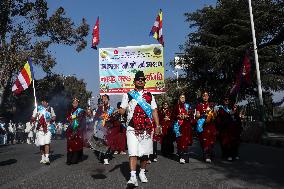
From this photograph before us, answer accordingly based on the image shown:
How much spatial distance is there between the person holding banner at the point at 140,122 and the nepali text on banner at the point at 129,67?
945 cm

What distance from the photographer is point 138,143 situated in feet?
25.2

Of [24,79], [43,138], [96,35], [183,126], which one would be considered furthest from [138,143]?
[96,35]

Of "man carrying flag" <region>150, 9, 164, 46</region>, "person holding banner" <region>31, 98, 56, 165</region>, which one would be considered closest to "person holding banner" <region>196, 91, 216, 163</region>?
"person holding banner" <region>31, 98, 56, 165</region>

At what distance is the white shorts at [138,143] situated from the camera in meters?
7.64

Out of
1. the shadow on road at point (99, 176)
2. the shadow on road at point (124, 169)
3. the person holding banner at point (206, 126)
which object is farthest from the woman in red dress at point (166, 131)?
the shadow on road at point (99, 176)

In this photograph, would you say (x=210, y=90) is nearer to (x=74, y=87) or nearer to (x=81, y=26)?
(x=81, y=26)

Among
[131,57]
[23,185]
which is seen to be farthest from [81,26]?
[23,185]

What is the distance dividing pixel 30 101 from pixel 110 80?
44.4 m

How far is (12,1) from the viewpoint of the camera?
27.5m

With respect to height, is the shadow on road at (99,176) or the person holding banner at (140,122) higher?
the person holding banner at (140,122)

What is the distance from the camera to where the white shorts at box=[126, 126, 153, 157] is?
7.64 metres

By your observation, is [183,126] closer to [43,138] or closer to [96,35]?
[43,138]

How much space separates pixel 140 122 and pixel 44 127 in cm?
487

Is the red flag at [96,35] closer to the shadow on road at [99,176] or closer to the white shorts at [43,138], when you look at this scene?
the white shorts at [43,138]
